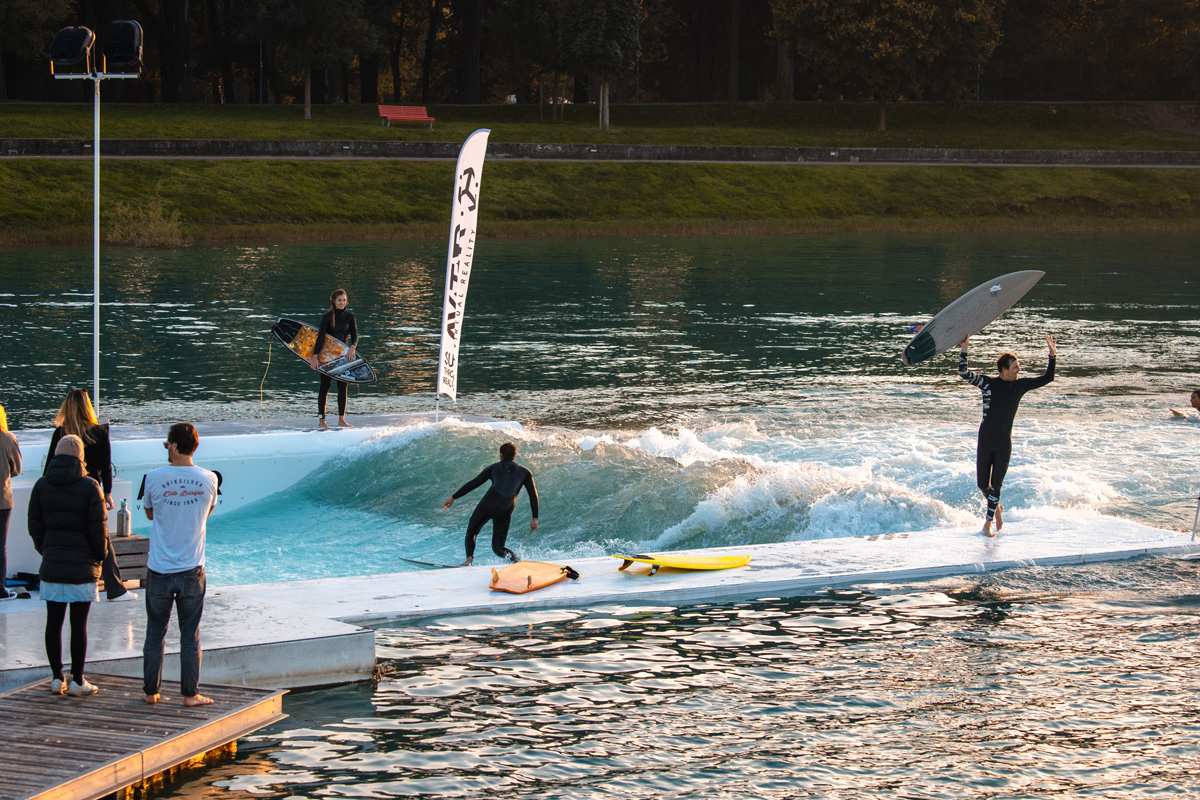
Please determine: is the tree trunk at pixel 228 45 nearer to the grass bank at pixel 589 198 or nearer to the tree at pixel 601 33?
the tree at pixel 601 33

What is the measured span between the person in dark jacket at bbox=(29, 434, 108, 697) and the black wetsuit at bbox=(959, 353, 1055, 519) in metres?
8.44

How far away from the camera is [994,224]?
2403 inches

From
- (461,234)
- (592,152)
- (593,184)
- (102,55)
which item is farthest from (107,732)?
(592,152)

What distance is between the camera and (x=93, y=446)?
35.8 feet

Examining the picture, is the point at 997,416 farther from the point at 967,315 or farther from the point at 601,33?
the point at 601,33

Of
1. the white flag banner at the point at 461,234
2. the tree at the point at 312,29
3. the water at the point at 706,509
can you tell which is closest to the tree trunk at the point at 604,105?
the tree at the point at 312,29

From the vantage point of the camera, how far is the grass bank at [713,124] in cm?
6209

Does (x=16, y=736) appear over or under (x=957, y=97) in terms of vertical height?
under

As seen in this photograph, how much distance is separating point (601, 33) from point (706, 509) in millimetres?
56922

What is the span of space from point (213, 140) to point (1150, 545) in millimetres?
50432

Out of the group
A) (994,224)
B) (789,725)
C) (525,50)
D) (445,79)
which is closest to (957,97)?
(994,224)

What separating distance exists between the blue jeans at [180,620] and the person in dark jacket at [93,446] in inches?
67.4

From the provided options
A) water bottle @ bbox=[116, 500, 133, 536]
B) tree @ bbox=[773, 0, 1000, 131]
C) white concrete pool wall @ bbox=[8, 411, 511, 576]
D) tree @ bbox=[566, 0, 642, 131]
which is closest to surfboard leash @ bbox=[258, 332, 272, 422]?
white concrete pool wall @ bbox=[8, 411, 511, 576]

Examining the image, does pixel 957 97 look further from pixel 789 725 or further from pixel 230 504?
pixel 789 725
